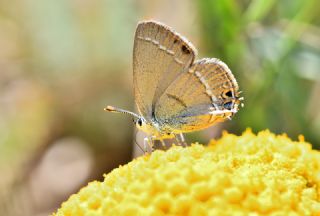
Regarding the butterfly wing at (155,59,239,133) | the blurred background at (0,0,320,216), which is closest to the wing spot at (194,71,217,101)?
the butterfly wing at (155,59,239,133)

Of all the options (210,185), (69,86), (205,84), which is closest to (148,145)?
(205,84)

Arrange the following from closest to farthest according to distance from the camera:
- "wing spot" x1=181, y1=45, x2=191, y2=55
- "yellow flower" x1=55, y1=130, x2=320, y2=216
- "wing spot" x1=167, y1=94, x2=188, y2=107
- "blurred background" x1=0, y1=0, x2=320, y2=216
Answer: "yellow flower" x1=55, y1=130, x2=320, y2=216, "wing spot" x1=181, y1=45, x2=191, y2=55, "wing spot" x1=167, y1=94, x2=188, y2=107, "blurred background" x1=0, y1=0, x2=320, y2=216

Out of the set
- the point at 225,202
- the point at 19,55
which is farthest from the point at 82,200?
the point at 19,55

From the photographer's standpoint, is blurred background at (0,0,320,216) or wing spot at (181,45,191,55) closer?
wing spot at (181,45,191,55)

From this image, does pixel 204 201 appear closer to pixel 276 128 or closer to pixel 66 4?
pixel 276 128

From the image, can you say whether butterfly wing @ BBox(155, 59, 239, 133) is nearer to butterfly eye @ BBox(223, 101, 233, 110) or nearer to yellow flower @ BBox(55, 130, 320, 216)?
butterfly eye @ BBox(223, 101, 233, 110)

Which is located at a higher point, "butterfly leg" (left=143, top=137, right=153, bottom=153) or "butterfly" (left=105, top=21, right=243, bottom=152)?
"butterfly" (left=105, top=21, right=243, bottom=152)
